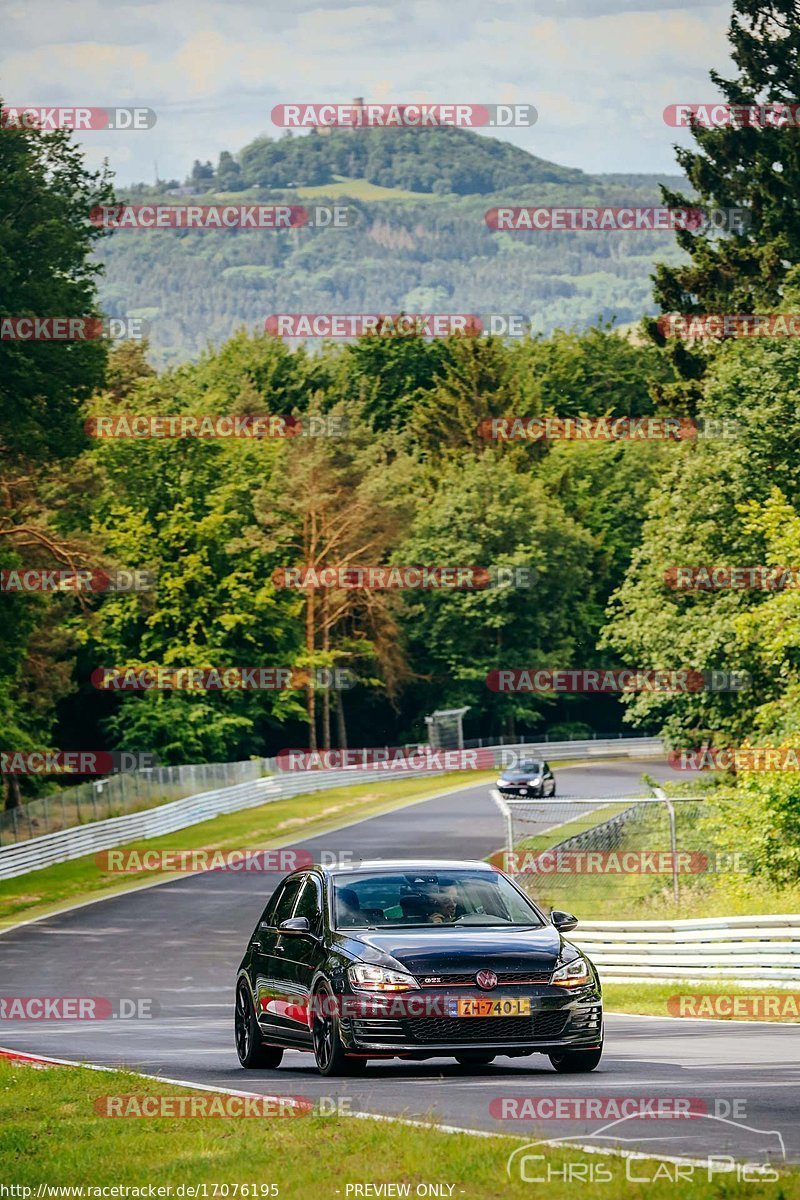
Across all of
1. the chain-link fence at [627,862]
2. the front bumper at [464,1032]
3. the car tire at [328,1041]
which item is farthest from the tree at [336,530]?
the front bumper at [464,1032]

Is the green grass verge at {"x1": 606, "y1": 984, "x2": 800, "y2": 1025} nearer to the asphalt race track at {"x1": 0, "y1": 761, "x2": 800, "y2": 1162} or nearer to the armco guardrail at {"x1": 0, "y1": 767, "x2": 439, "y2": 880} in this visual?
the asphalt race track at {"x1": 0, "y1": 761, "x2": 800, "y2": 1162}

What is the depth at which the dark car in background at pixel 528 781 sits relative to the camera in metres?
66.4

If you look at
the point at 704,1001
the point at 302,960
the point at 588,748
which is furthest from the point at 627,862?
the point at 588,748

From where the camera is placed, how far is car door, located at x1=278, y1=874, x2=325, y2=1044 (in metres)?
13.6

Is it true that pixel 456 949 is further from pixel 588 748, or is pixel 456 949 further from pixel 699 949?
pixel 588 748

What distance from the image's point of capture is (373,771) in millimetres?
78875

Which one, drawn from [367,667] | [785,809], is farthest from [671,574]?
[367,667]

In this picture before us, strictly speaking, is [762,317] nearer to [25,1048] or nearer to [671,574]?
[671,574]

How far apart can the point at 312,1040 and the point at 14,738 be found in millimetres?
41252

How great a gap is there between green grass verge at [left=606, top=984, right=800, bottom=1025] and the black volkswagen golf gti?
593cm

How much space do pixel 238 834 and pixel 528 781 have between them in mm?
12596

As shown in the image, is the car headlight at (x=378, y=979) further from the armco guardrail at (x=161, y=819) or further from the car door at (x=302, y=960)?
the armco guardrail at (x=161, y=819)

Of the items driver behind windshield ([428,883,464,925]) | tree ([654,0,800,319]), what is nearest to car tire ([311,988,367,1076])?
driver behind windshield ([428,883,464,925])

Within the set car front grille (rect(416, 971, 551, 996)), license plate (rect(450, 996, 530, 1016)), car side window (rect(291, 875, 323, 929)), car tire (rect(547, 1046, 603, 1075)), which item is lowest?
car tire (rect(547, 1046, 603, 1075))
